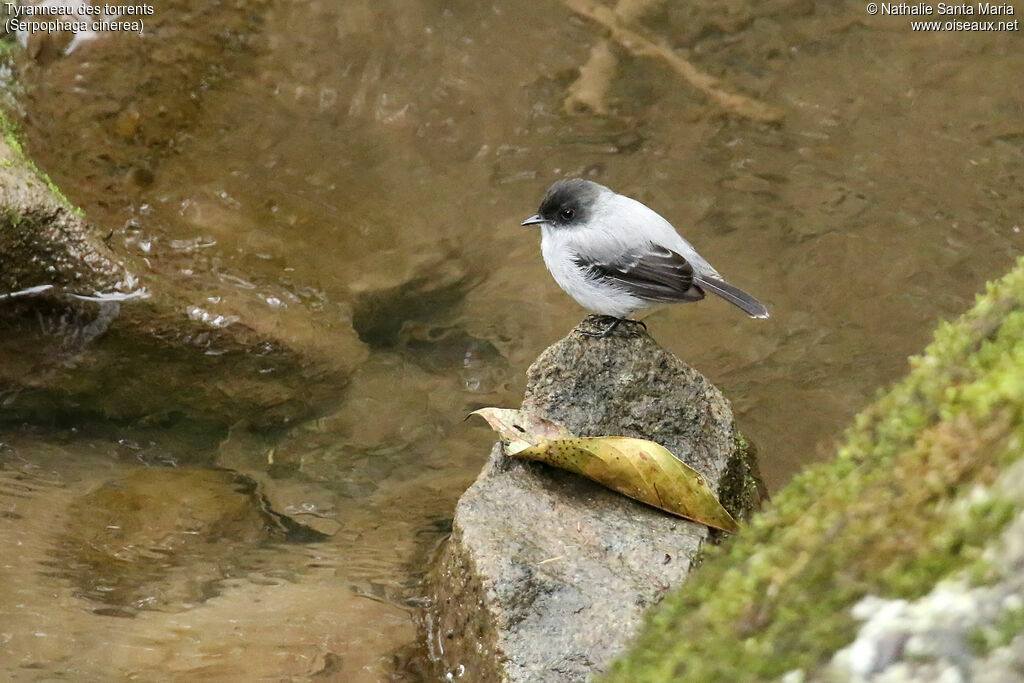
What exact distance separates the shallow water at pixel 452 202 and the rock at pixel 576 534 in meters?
0.85

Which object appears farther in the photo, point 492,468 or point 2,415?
point 2,415

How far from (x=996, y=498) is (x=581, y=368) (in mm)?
3143

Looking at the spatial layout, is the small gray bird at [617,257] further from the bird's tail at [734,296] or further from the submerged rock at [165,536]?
Answer: the submerged rock at [165,536]

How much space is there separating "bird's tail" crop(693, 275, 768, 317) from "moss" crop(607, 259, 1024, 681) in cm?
298

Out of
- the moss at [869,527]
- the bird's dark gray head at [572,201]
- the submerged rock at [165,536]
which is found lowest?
the submerged rock at [165,536]

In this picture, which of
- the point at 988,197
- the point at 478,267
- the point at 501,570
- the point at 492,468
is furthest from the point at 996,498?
the point at 988,197

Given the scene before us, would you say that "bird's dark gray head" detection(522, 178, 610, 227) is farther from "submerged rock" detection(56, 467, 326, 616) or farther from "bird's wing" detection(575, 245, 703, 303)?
"submerged rock" detection(56, 467, 326, 616)

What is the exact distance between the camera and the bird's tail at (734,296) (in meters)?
4.95

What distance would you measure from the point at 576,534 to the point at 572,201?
1.99 metres

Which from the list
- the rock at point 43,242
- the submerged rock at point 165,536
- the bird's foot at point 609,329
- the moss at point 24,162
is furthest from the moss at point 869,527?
the moss at point 24,162

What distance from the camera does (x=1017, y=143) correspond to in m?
7.71

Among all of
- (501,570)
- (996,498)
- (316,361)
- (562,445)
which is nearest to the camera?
(996,498)

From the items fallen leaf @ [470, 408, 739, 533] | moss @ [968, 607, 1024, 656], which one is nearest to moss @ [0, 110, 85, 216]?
fallen leaf @ [470, 408, 739, 533]

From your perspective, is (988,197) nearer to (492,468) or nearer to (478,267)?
(478,267)
